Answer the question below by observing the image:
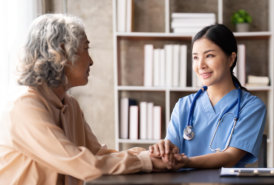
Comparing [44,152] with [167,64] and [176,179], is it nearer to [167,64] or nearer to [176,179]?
[176,179]

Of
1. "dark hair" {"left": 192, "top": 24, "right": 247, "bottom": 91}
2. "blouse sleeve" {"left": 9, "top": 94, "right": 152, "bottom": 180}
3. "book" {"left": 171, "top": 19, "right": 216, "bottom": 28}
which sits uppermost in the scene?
"book" {"left": 171, "top": 19, "right": 216, "bottom": 28}

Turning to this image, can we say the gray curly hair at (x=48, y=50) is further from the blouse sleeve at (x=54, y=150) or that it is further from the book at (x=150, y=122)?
the book at (x=150, y=122)

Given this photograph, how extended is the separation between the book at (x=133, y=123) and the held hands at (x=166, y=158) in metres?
1.67

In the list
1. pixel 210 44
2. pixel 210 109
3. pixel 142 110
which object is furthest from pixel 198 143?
pixel 142 110

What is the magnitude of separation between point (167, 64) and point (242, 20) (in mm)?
696

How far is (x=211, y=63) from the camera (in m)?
1.93

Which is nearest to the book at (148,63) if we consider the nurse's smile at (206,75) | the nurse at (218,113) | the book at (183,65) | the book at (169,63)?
the book at (169,63)

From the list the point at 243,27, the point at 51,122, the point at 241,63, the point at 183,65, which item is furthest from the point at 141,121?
the point at 51,122

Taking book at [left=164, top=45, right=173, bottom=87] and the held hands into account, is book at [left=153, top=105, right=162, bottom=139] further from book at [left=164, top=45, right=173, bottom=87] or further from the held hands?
the held hands

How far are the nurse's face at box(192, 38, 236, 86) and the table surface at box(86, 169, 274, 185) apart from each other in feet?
2.30

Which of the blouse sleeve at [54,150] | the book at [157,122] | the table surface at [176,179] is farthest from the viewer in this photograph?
the book at [157,122]

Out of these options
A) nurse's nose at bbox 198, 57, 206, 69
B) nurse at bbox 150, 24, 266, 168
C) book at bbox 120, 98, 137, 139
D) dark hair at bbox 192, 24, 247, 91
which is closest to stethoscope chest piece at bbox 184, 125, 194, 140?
nurse at bbox 150, 24, 266, 168

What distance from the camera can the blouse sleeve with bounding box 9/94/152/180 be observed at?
4.25 ft

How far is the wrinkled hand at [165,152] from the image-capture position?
143cm
